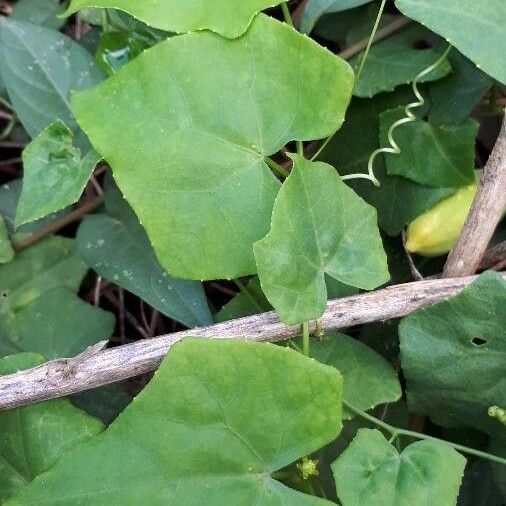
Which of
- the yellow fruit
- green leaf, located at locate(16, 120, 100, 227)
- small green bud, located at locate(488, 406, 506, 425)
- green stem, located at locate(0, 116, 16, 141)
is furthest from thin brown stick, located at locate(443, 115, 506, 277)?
green stem, located at locate(0, 116, 16, 141)

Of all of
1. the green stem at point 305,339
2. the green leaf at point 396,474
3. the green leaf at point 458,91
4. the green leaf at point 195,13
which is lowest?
the green leaf at point 396,474

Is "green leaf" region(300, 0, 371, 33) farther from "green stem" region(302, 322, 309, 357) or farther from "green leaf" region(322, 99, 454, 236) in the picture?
"green stem" region(302, 322, 309, 357)

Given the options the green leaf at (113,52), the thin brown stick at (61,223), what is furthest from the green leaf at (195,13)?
the thin brown stick at (61,223)

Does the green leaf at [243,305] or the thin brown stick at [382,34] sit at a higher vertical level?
the thin brown stick at [382,34]

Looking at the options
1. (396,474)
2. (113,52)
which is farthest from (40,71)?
(396,474)

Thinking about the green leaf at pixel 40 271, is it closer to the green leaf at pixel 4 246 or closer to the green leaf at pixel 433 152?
the green leaf at pixel 4 246

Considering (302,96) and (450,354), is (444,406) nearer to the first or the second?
(450,354)

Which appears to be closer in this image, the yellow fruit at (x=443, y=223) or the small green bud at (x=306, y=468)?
the small green bud at (x=306, y=468)
